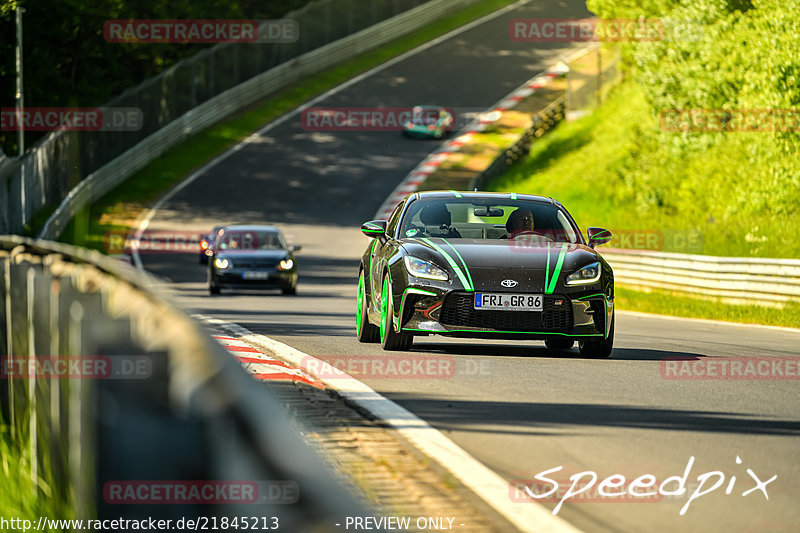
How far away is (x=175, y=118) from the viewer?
5700 centimetres

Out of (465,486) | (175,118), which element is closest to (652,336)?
(465,486)

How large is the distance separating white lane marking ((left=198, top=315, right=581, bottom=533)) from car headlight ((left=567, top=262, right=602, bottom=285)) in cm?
228

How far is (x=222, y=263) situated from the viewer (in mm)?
26156

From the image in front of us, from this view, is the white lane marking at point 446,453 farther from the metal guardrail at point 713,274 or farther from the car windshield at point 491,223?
the metal guardrail at point 713,274

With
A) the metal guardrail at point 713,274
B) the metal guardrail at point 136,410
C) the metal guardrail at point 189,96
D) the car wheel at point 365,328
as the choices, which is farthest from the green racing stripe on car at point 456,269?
the metal guardrail at point 189,96

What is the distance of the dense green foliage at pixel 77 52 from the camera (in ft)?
166

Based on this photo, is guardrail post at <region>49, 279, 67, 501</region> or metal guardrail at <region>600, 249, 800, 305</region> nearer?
guardrail post at <region>49, 279, 67, 501</region>

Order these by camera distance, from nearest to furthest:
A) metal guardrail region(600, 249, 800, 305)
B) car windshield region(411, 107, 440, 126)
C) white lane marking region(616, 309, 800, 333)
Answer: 1. white lane marking region(616, 309, 800, 333)
2. metal guardrail region(600, 249, 800, 305)
3. car windshield region(411, 107, 440, 126)

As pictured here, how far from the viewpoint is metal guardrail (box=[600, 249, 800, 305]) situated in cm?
2062

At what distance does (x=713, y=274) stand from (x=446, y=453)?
16.6 metres

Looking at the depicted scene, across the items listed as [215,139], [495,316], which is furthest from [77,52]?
[495,316]

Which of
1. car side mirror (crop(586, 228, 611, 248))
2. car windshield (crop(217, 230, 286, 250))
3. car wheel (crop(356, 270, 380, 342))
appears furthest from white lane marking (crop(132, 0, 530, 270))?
car side mirror (crop(586, 228, 611, 248))

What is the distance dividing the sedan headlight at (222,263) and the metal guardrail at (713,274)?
24.1 feet

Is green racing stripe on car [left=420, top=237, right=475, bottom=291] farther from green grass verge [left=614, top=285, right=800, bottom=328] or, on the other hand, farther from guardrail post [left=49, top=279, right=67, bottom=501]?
green grass verge [left=614, top=285, right=800, bottom=328]
